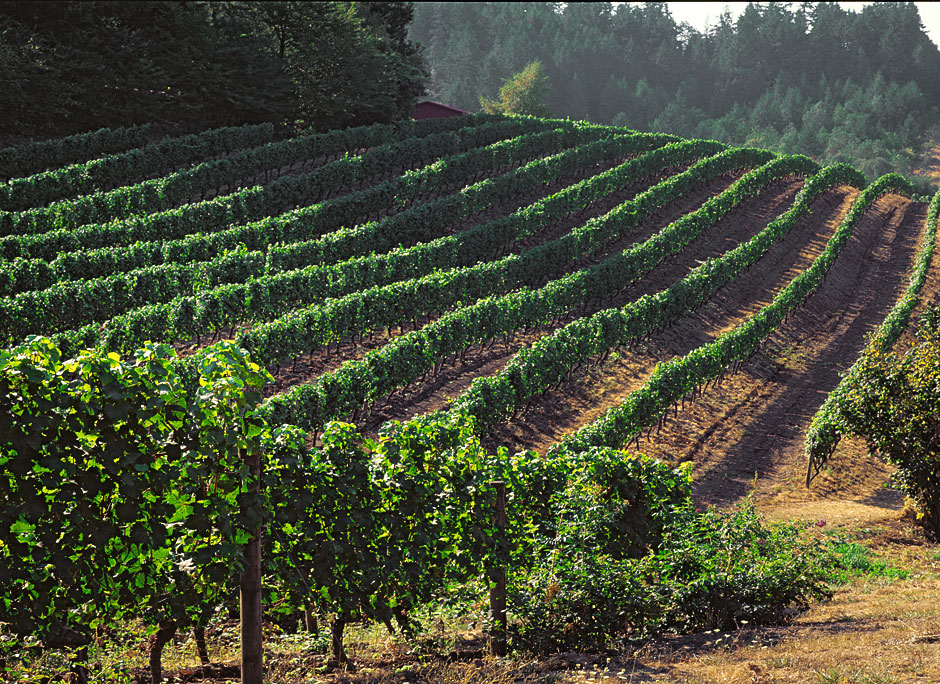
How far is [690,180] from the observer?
4947cm

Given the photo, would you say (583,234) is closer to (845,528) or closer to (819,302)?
(819,302)

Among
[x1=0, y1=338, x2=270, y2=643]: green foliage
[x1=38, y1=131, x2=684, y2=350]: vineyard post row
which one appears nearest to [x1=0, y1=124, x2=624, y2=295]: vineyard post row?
[x1=38, y1=131, x2=684, y2=350]: vineyard post row

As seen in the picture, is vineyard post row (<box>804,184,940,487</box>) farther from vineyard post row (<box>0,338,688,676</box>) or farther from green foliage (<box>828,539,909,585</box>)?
vineyard post row (<box>0,338,688,676</box>)

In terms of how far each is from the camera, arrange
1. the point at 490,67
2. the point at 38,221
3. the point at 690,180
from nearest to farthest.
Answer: the point at 38,221
the point at 690,180
the point at 490,67

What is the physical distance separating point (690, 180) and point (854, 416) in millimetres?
36502

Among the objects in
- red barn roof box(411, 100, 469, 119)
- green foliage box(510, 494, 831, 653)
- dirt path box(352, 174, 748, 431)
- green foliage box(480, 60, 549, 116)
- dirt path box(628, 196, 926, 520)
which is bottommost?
dirt path box(628, 196, 926, 520)

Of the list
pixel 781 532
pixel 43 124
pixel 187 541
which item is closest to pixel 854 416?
pixel 781 532

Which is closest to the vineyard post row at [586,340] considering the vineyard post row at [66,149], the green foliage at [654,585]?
the green foliage at [654,585]

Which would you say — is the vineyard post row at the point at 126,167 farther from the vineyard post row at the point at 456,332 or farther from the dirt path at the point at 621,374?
the dirt path at the point at 621,374

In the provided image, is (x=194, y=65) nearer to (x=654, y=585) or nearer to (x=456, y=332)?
(x=456, y=332)

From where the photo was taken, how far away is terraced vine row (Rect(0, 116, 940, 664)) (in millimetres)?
5727

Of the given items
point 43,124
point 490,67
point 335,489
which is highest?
point 490,67

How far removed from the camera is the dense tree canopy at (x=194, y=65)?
39.3 meters

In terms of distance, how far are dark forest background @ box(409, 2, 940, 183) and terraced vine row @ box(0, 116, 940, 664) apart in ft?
242
